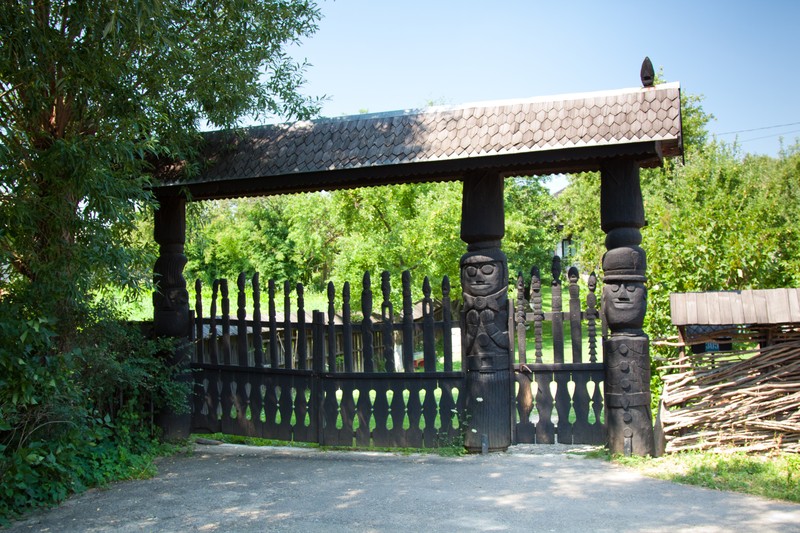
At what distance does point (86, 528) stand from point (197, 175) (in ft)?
12.0

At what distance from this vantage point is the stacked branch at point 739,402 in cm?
625

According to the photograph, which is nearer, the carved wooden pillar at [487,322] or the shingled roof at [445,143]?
the shingled roof at [445,143]

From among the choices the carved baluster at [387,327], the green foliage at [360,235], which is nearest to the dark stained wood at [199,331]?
the green foliage at [360,235]

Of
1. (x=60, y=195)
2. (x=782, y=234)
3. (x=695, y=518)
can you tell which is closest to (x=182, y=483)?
(x=60, y=195)

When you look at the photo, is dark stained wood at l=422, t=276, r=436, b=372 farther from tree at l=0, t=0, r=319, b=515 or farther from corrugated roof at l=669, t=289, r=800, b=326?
tree at l=0, t=0, r=319, b=515

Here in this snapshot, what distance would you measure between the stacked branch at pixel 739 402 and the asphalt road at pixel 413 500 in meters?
0.76

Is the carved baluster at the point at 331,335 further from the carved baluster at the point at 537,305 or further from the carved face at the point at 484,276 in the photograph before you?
the carved baluster at the point at 537,305

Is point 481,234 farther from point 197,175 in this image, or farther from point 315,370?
point 197,175

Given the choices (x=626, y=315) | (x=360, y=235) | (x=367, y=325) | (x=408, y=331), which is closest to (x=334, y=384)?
(x=367, y=325)

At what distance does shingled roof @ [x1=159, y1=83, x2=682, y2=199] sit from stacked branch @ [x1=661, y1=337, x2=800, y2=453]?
1.91 meters

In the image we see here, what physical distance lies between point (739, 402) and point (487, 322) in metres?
2.24

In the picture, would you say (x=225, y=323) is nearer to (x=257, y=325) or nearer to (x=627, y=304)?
(x=257, y=325)

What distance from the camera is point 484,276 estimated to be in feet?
22.9

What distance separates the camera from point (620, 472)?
623 cm
